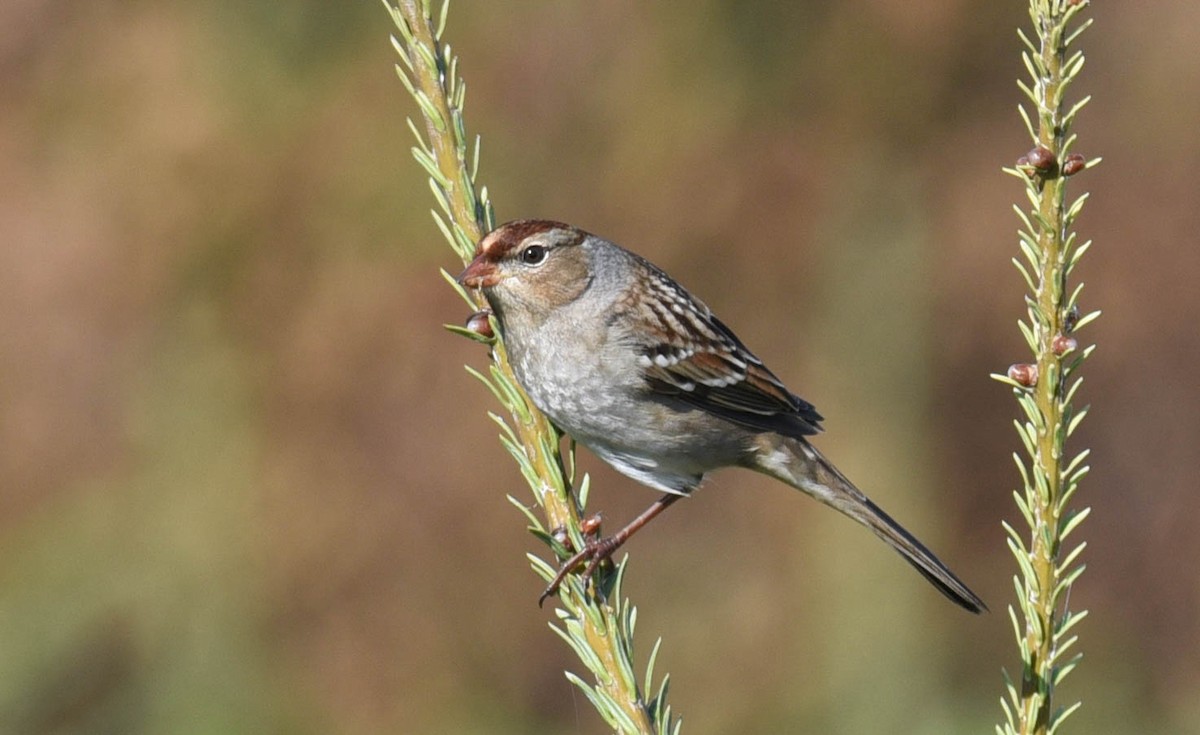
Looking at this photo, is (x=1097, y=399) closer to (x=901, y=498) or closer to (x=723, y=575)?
(x=901, y=498)

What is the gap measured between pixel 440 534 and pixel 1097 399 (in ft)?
10.1

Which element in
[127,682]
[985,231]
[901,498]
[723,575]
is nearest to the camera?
[127,682]

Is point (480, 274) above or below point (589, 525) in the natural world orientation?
above

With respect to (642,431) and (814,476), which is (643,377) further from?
(814,476)

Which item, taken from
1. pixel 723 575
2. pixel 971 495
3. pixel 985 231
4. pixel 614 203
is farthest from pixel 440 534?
pixel 985 231

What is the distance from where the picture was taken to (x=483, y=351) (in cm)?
536

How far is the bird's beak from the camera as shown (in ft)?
8.48

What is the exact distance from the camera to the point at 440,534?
5.52 m

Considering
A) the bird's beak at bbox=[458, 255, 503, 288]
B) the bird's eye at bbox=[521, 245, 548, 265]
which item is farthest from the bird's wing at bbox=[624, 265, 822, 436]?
the bird's beak at bbox=[458, 255, 503, 288]

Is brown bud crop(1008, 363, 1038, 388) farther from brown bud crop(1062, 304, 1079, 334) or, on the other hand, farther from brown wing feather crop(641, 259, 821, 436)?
brown wing feather crop(641, 259, 821, 436)

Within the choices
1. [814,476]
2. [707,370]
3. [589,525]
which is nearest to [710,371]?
[707,370]

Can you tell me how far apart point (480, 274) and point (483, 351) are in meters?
2.70

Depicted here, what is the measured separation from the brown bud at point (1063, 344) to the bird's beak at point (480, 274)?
1.21m

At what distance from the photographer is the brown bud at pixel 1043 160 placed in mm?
1651
